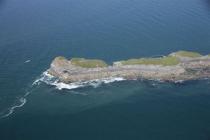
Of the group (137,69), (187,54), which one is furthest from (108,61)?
(187,54)

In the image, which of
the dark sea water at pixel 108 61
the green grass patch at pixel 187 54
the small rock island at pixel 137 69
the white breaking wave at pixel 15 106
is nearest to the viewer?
the dark sea water at pixel 108 61

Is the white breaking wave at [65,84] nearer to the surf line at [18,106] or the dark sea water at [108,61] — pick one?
the dark sea water at [108,61]

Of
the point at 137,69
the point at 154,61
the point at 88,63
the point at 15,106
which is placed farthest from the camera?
the point at 154,61

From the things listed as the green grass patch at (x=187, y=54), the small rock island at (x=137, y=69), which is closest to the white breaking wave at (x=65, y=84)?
the small rock island at (x=137, y=69)

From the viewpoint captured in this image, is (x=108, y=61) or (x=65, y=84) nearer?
(x=65, y=84)

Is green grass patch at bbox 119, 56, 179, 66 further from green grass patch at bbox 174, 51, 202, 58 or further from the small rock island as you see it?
green grass patch at bbox 174, 51, 202, 58

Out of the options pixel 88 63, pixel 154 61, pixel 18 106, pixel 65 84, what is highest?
pixel 88 63

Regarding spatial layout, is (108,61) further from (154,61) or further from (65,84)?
(65,84)

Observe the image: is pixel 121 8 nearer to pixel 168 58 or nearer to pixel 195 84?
pixel 168 58
